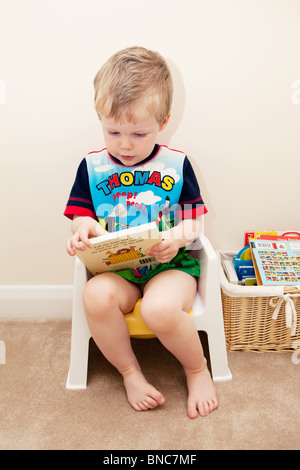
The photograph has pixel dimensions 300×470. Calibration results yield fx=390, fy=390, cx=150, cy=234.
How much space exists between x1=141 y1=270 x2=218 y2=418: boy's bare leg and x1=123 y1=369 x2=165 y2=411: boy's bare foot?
77 millimetres

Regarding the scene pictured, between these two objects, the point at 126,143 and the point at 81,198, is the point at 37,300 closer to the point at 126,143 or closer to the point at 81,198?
the point at 81,198

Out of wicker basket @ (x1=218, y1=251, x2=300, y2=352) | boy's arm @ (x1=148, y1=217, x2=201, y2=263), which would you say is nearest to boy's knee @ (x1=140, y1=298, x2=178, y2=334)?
boy's arm @ (x1=148, y1=217, x2=201, y2=263)

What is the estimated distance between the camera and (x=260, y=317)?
3.35 feet

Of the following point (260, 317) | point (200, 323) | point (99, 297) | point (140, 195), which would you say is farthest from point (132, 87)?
point (260, 317)

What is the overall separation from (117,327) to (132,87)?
1.68 ft

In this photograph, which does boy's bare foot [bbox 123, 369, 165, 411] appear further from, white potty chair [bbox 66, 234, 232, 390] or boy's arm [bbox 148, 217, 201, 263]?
boy's arm [bbox 148, 217, 201, 263]

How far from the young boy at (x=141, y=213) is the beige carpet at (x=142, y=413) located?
4 cm

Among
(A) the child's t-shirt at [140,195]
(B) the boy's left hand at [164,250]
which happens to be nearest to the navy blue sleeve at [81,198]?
(A) the child's t-shirt at [140,195]

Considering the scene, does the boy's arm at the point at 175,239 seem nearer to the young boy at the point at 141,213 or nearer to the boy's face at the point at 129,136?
the young boy at the point at 141,213

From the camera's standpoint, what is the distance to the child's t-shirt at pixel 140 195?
95 centimetres

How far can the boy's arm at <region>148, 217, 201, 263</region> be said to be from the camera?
0.85 metres

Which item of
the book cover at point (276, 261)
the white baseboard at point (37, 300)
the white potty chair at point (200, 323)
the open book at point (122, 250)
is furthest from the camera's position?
the white baseboard at point (37, 300)

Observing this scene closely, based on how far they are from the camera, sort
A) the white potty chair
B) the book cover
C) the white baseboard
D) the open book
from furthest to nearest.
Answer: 1. the white baseboard
2. the book cover
3. the white potty chair
4. the open book

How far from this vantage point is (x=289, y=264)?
1060mm
